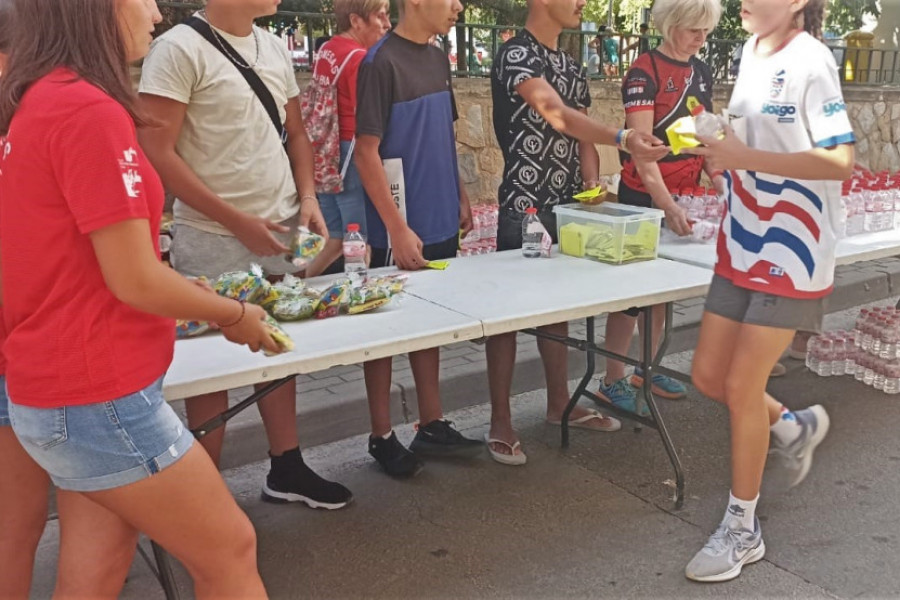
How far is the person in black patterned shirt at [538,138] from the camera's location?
330 cm

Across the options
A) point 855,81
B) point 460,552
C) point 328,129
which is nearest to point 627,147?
point 328,129

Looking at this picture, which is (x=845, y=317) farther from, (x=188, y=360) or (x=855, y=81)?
(x=855, y=81)

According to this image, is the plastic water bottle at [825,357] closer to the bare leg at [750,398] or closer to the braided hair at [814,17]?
the bare leg at [750,398]

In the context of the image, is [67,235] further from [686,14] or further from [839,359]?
[839,359]

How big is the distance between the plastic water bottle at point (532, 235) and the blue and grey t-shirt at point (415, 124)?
1.03 ft

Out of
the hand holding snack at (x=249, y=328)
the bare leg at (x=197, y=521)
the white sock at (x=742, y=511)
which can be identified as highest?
the hand holding snack at (x=249, y=328)

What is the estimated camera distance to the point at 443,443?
3.53 meters

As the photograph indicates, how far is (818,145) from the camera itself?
2395 millimetres

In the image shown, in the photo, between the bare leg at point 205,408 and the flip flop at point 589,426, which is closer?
the bare leg at point 205,408

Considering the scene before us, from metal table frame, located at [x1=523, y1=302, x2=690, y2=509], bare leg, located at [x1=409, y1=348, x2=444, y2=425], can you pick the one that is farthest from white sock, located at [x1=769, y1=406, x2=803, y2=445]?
bare leg, located at [x1=409, y1=348, x2=444, y2=425]

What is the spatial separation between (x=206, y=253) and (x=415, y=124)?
954 mm

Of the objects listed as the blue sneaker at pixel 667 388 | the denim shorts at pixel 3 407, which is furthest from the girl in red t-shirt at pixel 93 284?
the blue sneaker at pixel 667 388

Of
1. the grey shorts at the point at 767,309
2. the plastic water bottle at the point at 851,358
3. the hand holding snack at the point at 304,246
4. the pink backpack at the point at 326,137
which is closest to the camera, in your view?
the grey shorts at the point at 767,309

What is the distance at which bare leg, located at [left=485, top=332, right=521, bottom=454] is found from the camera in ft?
11.6
